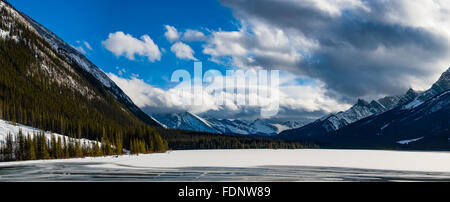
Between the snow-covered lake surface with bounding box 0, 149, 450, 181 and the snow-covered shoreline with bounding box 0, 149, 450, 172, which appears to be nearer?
the snow-covered lake surface with bounding box 0, 149, 450, 181

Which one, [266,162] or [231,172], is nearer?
[231,172]

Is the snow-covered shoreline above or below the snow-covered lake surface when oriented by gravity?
below

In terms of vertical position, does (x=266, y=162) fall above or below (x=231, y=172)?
below

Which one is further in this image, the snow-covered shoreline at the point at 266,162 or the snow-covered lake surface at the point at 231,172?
the snow-covered shoreline at the point at 266,162

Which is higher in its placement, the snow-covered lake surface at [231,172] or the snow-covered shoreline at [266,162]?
the snow-covered lake surface at [231,172]

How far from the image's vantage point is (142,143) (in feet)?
605
